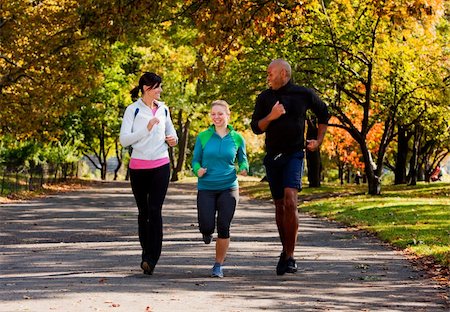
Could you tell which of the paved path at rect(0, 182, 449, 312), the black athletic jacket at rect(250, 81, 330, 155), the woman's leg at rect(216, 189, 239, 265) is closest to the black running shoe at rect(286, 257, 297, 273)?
the paved path at rect(0, 182, 449, 312)

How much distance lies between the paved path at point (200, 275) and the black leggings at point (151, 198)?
1.01 feet

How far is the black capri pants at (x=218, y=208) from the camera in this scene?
10.2 metres

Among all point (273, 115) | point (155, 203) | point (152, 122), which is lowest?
point (155, 203)

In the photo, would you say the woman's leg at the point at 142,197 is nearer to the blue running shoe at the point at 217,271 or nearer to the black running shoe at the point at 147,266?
the black running shoe at the point at 147,266

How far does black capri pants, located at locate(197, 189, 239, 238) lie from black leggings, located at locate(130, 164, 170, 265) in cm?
42

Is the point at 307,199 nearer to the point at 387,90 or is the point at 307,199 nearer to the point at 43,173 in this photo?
the point at 387,90

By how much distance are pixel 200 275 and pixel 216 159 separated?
118cm

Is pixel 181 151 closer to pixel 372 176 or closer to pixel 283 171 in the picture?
pixel 372 176

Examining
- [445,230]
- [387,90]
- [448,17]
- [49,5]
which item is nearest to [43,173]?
[49,5]

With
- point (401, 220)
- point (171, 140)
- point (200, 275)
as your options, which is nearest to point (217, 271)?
point (200, 275)

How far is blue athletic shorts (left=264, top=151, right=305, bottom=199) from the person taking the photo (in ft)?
33.7

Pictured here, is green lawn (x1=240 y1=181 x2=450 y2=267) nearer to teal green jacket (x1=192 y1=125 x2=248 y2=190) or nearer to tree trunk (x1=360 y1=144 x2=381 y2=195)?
tree trunk (x1=360 y1=144 x2=381 y2=195)

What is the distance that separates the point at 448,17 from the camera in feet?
145

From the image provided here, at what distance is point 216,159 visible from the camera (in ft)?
33.5
